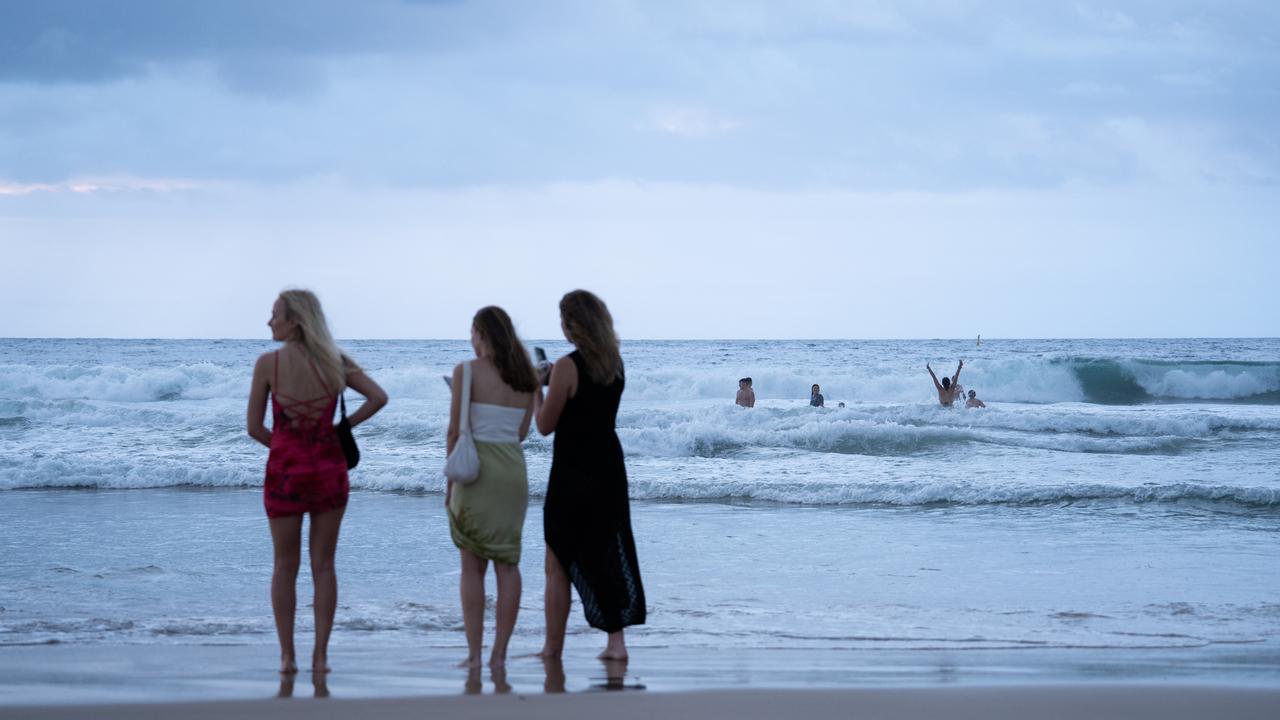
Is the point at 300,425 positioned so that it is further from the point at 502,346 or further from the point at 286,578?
the point at 502,346

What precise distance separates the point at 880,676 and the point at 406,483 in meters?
9.59

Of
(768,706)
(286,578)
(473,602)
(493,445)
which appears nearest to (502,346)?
(493,445)

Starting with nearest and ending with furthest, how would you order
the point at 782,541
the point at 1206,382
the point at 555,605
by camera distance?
1. the point at 555,605
2. the point at 782,541
3. the point at 1206,382

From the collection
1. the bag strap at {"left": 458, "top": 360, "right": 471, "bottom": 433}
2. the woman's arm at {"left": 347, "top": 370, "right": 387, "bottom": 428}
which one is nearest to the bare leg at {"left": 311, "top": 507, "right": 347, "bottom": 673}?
the woman's arm at {"left": 347, "top": 370, "right": 387, "bottom": 428}

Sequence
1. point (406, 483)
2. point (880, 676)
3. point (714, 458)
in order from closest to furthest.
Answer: point (880, 676), point (406, 483), point (714, 458)

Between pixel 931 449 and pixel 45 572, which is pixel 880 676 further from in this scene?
pixel 931 449

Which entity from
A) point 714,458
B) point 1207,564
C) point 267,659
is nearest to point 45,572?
point 267,659

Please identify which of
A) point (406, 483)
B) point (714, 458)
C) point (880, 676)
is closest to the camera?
point (880, 676)

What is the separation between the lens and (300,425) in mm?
4957

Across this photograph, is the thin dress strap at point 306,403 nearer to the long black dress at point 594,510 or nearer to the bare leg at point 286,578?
the bare leg at point 286,578

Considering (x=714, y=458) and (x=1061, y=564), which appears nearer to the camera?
(x=1061, y=564)

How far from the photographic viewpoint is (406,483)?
550 inches

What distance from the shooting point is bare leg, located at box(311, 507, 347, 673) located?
5.07 meters

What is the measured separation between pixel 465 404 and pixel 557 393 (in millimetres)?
421
